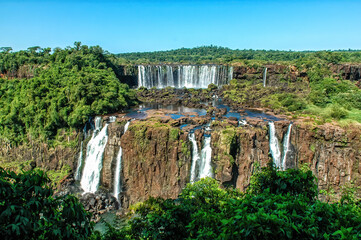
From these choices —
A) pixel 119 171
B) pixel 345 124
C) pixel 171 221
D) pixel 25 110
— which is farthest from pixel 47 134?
pixel 345 124

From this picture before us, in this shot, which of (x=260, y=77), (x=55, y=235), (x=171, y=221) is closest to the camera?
(x=55, y=235)

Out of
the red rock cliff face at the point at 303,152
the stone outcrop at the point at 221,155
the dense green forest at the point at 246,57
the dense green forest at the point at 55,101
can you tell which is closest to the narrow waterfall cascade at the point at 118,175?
the stone outcrop at the point at 221,155

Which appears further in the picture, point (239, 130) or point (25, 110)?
point (25, 110)

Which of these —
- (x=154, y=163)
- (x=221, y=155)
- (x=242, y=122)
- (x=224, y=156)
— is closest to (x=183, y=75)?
(x=242, y=122)

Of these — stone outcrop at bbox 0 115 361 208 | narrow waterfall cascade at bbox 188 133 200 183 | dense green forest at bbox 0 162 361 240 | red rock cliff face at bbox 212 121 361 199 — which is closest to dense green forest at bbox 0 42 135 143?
stone outcrop at bbox 0 115 361 208

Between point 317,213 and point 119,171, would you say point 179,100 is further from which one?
point 317,213

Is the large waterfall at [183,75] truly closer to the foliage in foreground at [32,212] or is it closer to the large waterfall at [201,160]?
the large waterfall at [201,160]
